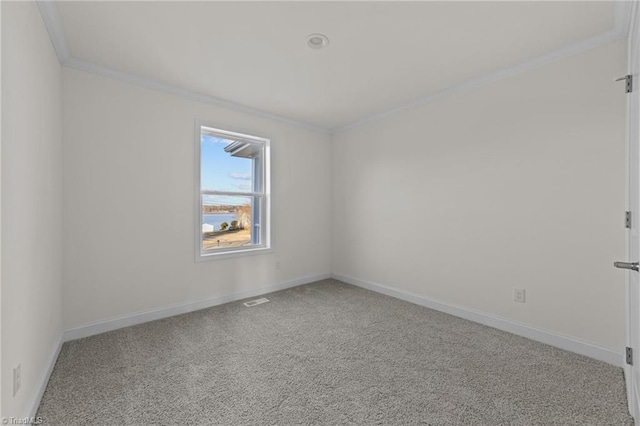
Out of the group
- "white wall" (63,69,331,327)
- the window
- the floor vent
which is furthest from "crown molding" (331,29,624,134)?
the floor vent

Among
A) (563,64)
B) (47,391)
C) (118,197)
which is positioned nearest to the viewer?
(47,391)

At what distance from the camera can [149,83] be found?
288 centimetres

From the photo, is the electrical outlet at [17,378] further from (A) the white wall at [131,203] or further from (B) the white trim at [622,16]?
(B) the white trim at [622,16]

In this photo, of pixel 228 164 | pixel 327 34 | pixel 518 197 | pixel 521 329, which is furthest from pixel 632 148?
pixel 228 164

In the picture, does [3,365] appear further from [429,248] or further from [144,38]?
[429,248]

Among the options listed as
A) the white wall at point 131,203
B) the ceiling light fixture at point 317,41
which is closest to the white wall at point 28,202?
the white wall at point 131,203

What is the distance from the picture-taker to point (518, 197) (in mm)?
2629

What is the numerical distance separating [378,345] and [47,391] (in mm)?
2324

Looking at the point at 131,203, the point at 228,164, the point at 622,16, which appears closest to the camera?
the point at 622,16

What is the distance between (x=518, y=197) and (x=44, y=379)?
12.8 feet

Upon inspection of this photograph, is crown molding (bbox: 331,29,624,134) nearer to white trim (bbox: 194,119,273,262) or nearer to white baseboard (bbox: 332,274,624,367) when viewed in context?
white trim (bbox: 194,119,273,262)

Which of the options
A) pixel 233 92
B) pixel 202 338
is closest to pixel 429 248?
pixel 202 338

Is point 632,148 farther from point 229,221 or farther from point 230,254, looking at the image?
point 229,221

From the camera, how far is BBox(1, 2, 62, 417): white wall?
130 cm
